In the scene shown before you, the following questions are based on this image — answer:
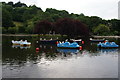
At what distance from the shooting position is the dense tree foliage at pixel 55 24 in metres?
105

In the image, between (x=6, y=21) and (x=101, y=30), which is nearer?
(x=101, y=30)

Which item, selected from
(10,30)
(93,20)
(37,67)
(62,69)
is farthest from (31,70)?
(93,20)

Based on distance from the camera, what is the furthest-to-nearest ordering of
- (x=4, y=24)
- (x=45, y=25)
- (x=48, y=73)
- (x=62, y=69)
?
(x=4, y=24), (x=45, y=25), (x=62, y=69), (x=48, y=73)

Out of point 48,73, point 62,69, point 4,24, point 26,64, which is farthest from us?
point 4,24

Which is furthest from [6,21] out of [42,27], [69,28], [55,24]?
[69,28]

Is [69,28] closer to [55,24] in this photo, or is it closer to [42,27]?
[55,24]

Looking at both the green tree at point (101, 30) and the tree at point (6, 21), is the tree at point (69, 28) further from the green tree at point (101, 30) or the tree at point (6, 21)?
the tree at point (6, 21)

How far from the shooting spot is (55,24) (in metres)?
110

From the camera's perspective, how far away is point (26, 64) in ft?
114

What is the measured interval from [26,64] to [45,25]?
71482 mm

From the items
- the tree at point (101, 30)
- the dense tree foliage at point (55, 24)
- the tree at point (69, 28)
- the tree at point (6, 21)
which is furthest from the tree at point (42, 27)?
the tree at point (6, 21)

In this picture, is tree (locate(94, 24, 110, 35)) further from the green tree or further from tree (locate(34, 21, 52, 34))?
tree (locate(34, 21, 52, 34))

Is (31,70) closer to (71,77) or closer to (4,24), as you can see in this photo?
(71,77)

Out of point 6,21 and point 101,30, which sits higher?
point 6,21
